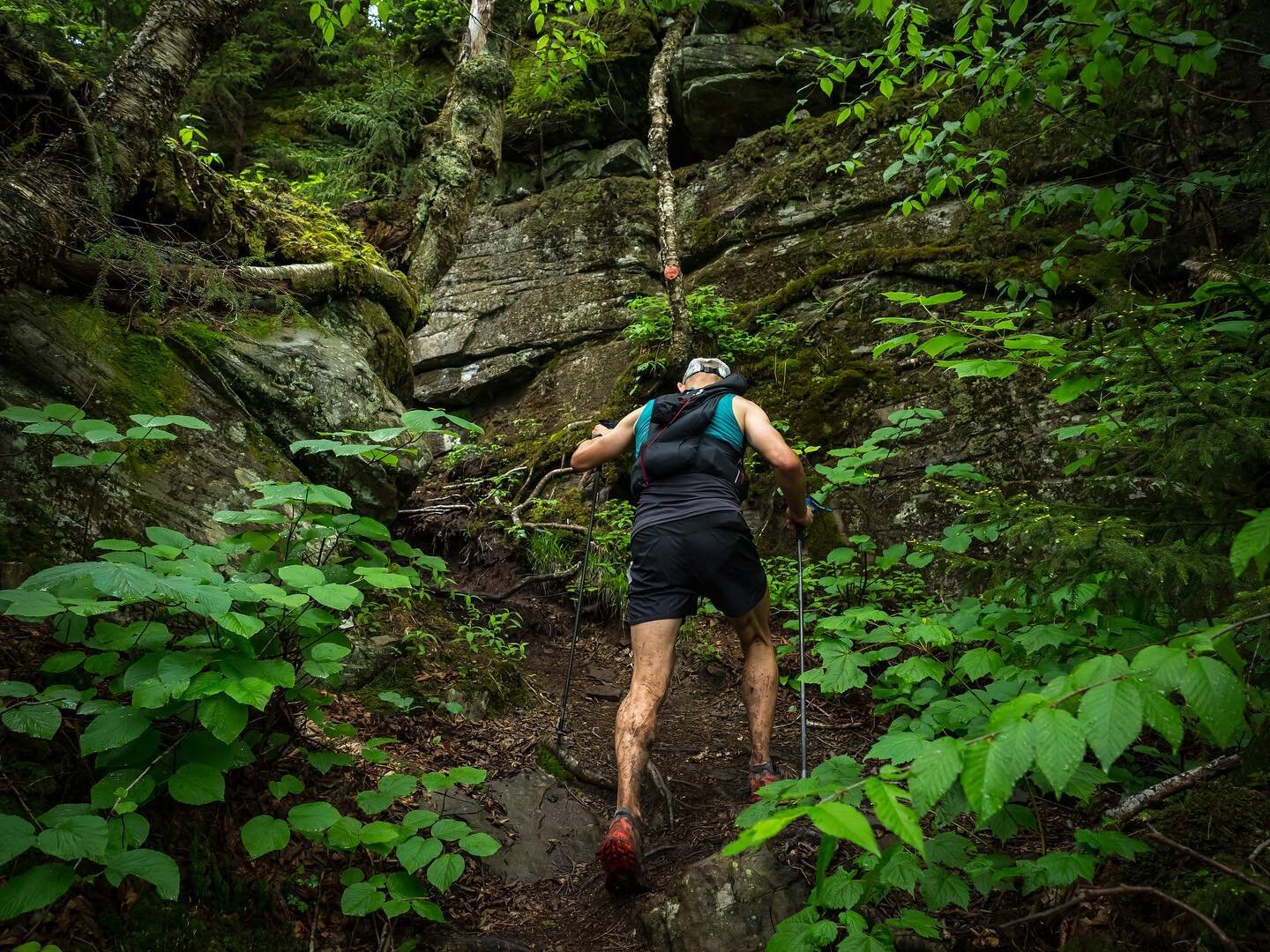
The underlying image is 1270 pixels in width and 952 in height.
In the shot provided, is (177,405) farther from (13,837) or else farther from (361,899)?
(361,899)

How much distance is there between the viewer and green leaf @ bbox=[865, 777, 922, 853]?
4.31 feet

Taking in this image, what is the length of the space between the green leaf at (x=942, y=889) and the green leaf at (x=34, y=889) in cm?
258

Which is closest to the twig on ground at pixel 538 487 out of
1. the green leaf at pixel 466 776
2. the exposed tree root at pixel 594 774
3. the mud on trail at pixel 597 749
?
the mud on trail at pixel 597 749

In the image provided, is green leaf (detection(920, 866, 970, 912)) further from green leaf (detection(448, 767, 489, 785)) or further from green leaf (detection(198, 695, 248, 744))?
green leaf (detection(198, 695, 248, 744))

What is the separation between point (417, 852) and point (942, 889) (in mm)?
1952

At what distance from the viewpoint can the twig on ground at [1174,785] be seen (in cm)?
233

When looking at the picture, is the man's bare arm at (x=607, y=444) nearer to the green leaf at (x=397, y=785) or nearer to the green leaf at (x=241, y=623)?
the green leaf at (x=397, y=785)

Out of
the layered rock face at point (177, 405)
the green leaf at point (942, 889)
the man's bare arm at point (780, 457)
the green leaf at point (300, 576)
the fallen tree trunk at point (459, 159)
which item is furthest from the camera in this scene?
the fallen tree trunk at point (459, 159)

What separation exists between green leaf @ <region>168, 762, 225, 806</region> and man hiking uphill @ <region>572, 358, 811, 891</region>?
68.2 inches

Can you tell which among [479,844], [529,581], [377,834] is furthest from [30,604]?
[529,581]

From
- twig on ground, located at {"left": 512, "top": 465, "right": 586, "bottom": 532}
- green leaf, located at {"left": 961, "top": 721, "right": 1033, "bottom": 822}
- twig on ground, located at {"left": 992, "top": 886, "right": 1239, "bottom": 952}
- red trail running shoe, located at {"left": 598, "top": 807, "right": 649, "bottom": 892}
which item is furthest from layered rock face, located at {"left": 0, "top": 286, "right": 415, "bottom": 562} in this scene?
twig on ground, located at {"left": 992, "top": 886, "right": 1239, "bottom": 952}

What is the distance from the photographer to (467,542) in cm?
730

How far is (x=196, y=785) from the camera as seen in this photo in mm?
2238

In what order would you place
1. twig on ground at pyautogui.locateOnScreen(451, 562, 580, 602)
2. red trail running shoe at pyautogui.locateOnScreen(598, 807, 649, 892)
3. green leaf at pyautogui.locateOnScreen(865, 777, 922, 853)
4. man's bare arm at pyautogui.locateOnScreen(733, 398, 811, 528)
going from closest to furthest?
green leaf at pyautogui.locateOnScreen(865, 777, 922, 853) < red trail running shoe at pyautogui.locateOnScreen(598, 807, 649, 892) < man's bare arm at pyautogui.locateOnScreen(733, 398, 811, 528) < twig on ground at pyautogui.locateOnScreen(451, 562, 580, 602)
